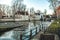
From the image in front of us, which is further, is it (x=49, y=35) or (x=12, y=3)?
(x=12, y=3)

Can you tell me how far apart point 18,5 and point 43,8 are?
60 cm

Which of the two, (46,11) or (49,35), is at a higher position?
(46,11)

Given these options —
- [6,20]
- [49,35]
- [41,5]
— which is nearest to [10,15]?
[6,20]

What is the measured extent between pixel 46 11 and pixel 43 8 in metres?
0.10

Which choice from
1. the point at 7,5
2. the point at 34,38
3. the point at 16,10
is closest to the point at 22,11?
the point at 16,10

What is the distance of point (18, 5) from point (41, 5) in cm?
55

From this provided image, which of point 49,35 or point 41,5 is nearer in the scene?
point 49,35

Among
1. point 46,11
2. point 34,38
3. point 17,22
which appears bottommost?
point 34,38

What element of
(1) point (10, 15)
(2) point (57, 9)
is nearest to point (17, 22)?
(1) point (10, 15)

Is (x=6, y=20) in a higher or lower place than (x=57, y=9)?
lower

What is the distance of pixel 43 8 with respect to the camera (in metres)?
3.76

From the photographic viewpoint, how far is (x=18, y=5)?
3664 mm

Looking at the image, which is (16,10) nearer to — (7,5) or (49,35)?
(7,5)

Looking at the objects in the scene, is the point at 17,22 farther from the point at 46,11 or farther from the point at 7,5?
the point at 46,11
